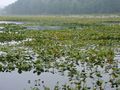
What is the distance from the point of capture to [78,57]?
1091 inches

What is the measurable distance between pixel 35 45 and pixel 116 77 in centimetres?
1518

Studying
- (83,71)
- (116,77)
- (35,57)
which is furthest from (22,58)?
(116,77)

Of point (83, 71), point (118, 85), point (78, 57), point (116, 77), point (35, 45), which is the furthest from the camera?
point (35, 45)

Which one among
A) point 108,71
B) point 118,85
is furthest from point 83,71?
point 118,85

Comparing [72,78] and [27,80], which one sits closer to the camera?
[72,78]

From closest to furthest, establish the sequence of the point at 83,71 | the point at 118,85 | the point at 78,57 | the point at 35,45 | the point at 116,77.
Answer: the point at 118,85, the point at 116,77, the point at 83,71, the point at 78,57, the point at 35,45

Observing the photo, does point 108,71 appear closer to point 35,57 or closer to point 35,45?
point 35,57

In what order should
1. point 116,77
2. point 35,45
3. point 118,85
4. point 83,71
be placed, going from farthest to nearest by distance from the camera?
point 35,45, point 83,71, point 116,77, point 118,85

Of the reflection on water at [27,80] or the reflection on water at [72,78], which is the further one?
the reflection on water at [27,80]

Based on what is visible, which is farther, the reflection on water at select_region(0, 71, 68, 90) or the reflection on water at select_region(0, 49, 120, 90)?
the reflection on water at select_region(0, 71, 68, 90)

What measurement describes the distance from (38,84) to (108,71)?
5641 mm

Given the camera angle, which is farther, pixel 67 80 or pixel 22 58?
pixel 22 58

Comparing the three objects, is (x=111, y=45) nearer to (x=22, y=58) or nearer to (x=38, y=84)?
(x=22, y=58)

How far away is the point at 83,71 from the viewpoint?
2352 cm
